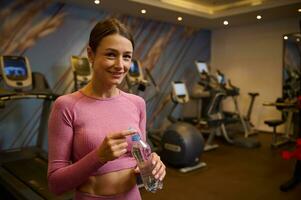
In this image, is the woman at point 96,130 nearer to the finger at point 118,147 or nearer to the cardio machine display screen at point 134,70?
the finger at point 118,147

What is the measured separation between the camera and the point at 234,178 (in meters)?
3.56

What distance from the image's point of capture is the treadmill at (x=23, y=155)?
2679 mm

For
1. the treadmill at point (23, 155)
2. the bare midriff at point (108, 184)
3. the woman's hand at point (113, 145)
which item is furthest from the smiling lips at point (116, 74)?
the treadmill at point (23, 155)

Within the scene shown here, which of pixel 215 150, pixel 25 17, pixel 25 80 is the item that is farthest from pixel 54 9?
pixel 215 150

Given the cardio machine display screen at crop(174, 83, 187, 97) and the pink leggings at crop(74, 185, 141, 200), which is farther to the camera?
the cardio machine display screen at crop(174, 83, 187, 97)

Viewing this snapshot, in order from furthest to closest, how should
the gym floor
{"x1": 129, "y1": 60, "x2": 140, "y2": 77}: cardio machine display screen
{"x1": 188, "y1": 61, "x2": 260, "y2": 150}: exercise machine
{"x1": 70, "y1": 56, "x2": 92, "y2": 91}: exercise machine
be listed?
{"x1": 188, "y1": 61, "x2": 260, "y2": 150}: exercise machine < {"x1": 129, "y1": 60, "x2": 140, "y2": 77}: cardio machine display screen < {"x1": 70, "y1": 56, "x2": 92, "y2": 91}: exercise machine < the gym floor

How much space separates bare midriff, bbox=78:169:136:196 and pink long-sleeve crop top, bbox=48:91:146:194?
0.07ft

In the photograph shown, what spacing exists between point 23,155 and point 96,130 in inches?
127

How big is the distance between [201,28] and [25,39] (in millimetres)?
4435

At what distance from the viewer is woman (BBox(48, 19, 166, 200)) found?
87 centimetres

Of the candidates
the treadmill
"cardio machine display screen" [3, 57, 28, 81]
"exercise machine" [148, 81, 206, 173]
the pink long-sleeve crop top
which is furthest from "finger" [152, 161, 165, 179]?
"cardio machine display screen" [3, 57, 28, 81]

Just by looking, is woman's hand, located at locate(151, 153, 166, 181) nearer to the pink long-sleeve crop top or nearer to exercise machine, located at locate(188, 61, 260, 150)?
the pink long-sleeve crop top

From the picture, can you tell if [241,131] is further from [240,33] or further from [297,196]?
[297,196]

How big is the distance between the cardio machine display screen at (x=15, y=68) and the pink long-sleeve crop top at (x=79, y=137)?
2961mm
